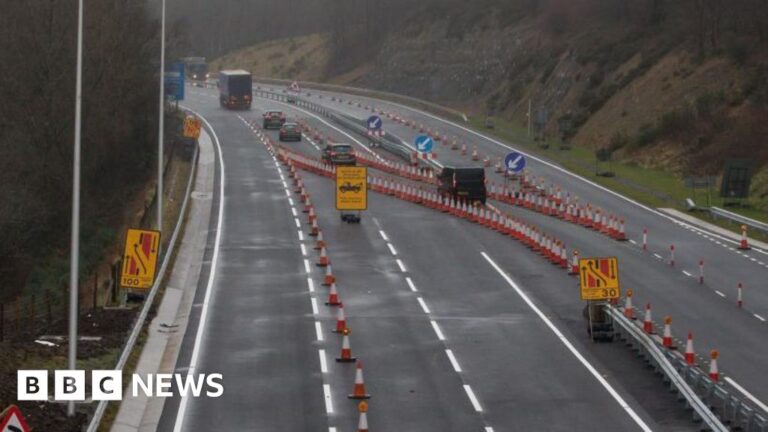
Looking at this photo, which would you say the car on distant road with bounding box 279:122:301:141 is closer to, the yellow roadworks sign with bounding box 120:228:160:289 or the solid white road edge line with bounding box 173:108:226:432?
the solid white road edge line with bounding box 173:108:226:432

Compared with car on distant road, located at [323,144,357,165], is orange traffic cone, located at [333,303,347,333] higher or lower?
higher

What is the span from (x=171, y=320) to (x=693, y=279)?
14839 millimetres

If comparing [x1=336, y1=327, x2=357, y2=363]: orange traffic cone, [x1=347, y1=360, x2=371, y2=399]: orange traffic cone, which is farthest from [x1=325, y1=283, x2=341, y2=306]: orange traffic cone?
[x1=347, y1=360, x2=371, y2=399]: orange traffic cone

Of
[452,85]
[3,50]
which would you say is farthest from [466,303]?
[452,85]

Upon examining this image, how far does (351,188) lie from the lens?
51.1m

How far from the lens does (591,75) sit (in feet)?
325

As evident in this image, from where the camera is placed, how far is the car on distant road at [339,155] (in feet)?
234

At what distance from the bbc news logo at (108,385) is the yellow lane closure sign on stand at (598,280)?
8323 millimetres

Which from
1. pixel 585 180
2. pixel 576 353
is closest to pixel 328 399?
pixel 576 353

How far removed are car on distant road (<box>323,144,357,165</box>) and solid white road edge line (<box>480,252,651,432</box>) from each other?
28.4 meters

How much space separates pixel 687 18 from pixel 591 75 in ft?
25.0

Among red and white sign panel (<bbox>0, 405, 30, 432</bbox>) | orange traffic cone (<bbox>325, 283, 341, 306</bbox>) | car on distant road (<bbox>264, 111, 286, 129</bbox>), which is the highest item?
red and white sign panel (<bbox>0, 405, 30, 432</bbox>)

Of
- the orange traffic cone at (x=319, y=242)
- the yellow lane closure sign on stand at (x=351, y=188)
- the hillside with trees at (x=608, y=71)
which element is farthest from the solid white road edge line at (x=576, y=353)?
the hillside with trees at (x=608, y=71)

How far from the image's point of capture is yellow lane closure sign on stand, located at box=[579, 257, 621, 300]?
31375 millimetres
